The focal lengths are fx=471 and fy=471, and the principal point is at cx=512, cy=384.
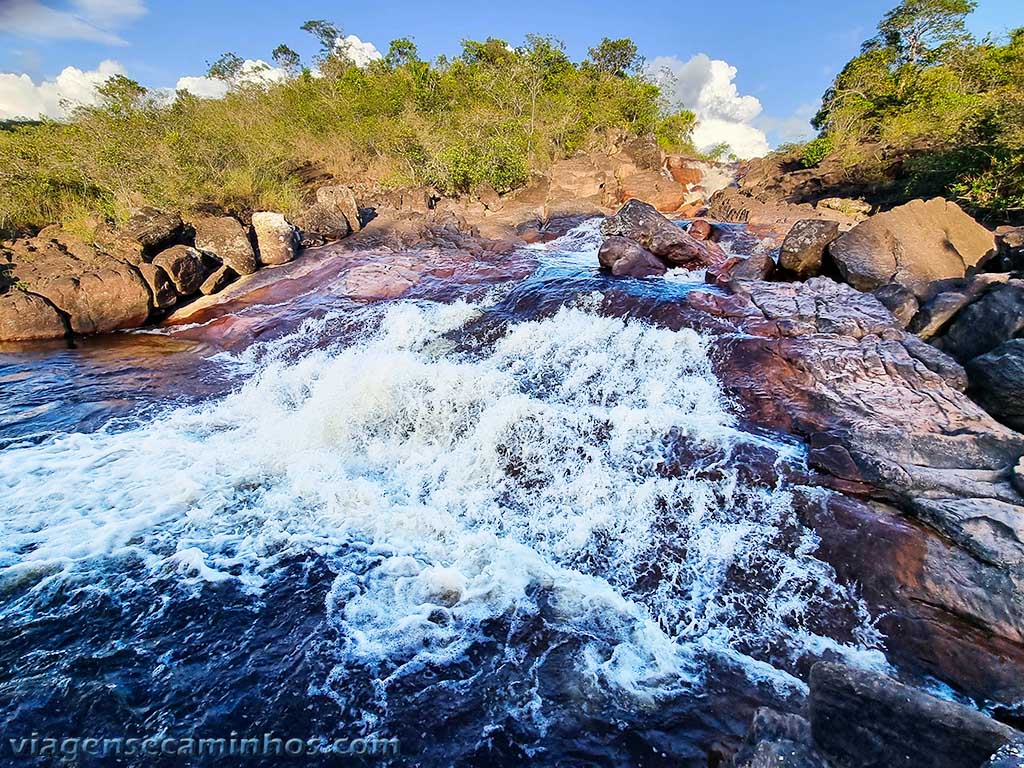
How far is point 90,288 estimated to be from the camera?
11.0 m

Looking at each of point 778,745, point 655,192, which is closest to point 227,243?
point 778,745

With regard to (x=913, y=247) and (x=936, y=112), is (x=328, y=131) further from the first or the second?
(x=936, y=112)

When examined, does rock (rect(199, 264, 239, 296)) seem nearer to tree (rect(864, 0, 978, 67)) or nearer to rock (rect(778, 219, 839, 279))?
rock (rect(778, 219, 839, 279))

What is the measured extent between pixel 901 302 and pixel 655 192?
15.9m

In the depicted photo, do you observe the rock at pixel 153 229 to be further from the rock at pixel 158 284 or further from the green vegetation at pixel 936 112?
the green vegetation at pixel 936 112

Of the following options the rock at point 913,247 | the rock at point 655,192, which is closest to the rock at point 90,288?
the rock at point 913,247

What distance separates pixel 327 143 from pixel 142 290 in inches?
608

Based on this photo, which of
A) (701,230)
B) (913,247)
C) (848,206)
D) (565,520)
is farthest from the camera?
(848,206)

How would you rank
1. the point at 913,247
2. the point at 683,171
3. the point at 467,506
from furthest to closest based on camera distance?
the point at 683,171 < the point at 913,247 < the point at 467,506

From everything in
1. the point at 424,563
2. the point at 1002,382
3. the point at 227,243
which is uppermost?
the point at 227,243

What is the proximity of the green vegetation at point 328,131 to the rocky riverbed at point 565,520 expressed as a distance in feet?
19.5

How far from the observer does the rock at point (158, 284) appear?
38.1ft

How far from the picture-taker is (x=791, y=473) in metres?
5.33

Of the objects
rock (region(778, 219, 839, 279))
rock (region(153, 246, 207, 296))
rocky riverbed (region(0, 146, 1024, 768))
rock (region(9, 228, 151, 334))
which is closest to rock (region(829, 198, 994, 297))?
rocky riverbed (region(0, 146, 1024, 768))
